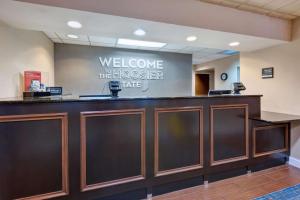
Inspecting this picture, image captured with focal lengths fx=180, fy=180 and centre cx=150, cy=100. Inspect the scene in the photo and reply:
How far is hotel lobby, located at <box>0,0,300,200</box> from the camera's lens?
5.95 feet

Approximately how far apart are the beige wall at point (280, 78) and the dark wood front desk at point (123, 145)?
848mm

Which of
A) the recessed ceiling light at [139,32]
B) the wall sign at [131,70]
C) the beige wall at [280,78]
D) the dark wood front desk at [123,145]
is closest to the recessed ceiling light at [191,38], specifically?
the recessed ceiling light at [139,32]

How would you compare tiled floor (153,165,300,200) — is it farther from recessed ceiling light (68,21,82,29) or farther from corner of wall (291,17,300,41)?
A: recessed ceiling light (68,21,82,29)

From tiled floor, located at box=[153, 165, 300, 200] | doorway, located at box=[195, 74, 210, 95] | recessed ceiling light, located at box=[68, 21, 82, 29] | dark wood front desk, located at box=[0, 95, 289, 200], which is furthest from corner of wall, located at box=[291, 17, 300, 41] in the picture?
doorway, located at box=[195, 74, 210, 95]

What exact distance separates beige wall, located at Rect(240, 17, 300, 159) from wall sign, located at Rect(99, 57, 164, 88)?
2499mm

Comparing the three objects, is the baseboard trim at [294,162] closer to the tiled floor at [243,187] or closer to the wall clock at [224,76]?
the tiled floor at [243,187]

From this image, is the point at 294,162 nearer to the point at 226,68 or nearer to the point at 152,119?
the point at 152,119

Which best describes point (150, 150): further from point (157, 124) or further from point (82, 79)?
point (82, 79)

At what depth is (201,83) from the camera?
944 centimetres

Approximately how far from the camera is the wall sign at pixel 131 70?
5122 mm

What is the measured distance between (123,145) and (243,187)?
Result: 1794mm

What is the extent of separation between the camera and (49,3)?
6.32 feet

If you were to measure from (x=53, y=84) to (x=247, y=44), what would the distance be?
4.54 m

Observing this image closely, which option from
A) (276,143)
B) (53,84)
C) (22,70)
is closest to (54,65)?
(53,84)
